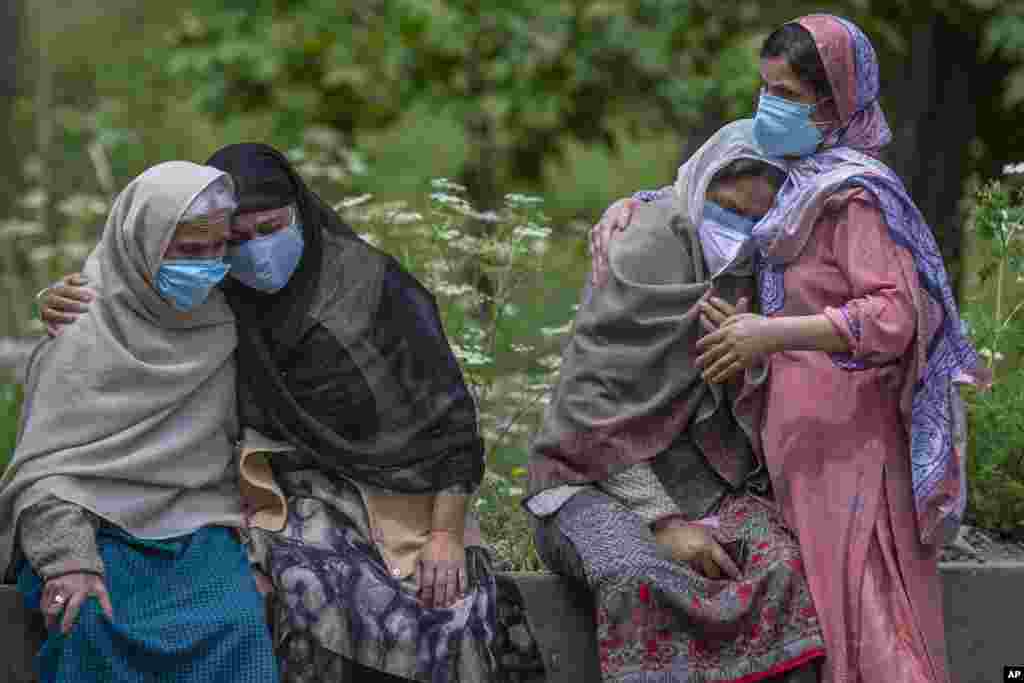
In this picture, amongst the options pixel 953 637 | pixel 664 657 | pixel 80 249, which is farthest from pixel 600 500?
pixel 80 249

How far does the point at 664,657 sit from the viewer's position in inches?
161

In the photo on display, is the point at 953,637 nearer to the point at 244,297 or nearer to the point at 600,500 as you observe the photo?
the point at 600,500

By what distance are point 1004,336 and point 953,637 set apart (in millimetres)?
958

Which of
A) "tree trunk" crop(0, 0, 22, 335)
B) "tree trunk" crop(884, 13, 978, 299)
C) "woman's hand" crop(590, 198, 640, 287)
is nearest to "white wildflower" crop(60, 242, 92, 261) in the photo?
"tree trunk" crop(0, 0, 22, 335)

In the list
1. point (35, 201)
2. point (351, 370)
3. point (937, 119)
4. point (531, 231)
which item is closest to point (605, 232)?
point (531, 231)

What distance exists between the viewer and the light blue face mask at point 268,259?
4172 mm

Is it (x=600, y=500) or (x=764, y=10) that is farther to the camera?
(x=764, y=10)

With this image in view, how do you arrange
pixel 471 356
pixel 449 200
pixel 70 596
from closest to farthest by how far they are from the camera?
pixel 70 596 → pixel 471 356 → pixel 449 200

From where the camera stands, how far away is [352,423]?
171 inches

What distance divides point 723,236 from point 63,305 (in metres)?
1.67

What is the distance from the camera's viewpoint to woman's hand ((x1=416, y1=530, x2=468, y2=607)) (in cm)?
420

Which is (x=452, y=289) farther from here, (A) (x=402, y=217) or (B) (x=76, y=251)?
(B) (x=76, y=251)

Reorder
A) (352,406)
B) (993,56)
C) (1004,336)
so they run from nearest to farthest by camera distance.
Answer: (352,406)
(1004,336)
(993,56)

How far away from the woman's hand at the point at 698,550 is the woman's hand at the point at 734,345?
15.4 inches
